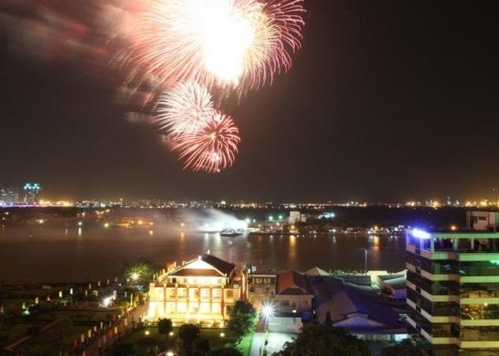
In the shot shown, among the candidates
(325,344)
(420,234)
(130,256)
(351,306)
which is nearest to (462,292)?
(420,234)

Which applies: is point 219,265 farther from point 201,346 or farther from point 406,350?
point 406,350

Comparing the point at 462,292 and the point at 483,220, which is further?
the point at 483,220

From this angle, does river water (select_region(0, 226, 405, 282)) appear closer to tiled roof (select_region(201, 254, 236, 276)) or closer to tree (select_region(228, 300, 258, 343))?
tiled roof (select_region(201, 254, 236, 276))

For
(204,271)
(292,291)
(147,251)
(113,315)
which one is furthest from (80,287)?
(147,251)

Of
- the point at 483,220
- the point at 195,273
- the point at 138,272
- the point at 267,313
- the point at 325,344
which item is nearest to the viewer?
the point at 325,344

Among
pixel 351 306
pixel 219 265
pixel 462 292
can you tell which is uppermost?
pixel 219 265

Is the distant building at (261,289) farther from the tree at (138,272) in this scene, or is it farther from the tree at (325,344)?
the tree at (325,344)

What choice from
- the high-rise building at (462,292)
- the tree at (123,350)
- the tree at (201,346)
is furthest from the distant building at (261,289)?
the high-rise building at (462,292)
